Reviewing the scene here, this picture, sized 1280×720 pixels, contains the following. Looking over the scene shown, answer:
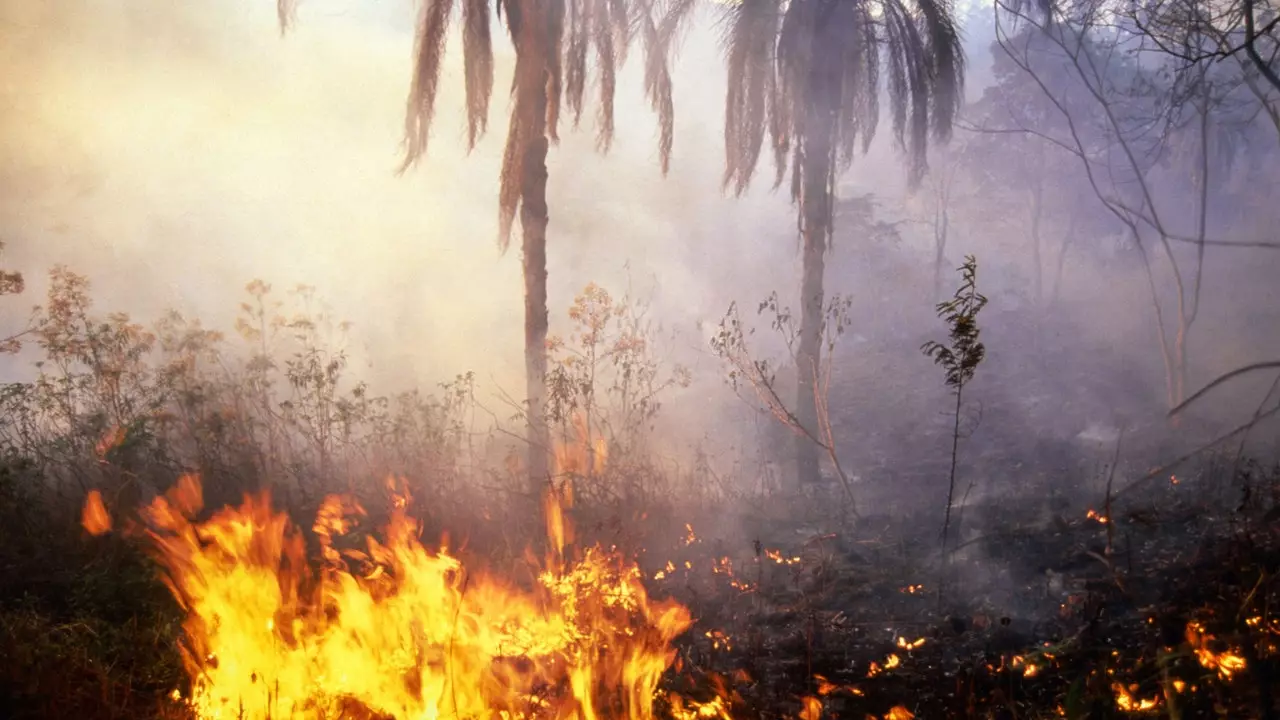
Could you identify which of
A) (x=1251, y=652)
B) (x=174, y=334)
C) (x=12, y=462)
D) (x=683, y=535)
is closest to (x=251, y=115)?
(x=174, y=334)

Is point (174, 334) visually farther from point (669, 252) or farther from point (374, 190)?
point (669, 252)

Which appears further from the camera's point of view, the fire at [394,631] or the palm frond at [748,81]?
the palm frond at [748,81]

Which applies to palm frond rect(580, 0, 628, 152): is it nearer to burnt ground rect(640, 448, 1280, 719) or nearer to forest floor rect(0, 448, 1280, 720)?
forest floor rect(0, 448, 1280, 720)

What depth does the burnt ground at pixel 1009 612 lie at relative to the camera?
12.5ft

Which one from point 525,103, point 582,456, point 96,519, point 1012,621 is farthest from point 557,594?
point 525,103

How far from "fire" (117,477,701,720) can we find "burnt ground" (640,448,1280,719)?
20.7 inches

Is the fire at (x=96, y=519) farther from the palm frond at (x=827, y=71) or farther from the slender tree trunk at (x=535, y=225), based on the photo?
the palm frond at (x=827, y=71)

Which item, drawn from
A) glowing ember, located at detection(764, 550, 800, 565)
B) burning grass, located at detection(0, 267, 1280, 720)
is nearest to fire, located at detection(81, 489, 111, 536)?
burning grass, located at detection(0, 267, 1280, 720)

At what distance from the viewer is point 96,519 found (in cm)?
581

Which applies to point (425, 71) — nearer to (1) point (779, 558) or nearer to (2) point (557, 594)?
(2) point (557, 594)

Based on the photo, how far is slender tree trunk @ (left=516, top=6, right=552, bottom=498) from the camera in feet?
23.4

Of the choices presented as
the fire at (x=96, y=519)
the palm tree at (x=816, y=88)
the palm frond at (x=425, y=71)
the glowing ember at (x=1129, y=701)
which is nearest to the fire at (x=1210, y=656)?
the glowing ember at (x=1129, y=701)

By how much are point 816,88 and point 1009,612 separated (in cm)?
602

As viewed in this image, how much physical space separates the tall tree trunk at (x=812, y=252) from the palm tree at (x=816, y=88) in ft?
0.04
